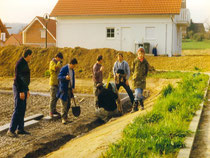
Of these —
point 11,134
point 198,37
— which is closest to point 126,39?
point 11,134

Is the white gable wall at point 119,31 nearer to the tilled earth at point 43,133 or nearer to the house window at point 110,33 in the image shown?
the house window at point 110,33

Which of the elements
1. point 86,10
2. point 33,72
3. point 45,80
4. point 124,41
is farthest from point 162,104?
point 86,10

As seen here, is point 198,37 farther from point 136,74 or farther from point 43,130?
point 43,130

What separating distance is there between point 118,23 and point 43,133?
25.4 metres

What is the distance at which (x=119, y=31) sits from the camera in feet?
107

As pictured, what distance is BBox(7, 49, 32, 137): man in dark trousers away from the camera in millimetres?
7797

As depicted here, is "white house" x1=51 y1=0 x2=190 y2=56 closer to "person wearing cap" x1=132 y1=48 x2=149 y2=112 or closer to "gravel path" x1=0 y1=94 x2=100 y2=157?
"gravel path" x1=0 y1=94 x2=100 y2=157

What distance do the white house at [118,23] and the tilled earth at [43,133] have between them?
2027 cm

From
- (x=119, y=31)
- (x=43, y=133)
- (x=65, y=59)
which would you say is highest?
(x=119, y=31)

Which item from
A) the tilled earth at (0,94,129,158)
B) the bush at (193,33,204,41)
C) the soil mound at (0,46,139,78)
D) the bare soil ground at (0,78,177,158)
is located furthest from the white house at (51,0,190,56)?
the bush at (193,33,204,41)

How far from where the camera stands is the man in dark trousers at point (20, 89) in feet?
25.6

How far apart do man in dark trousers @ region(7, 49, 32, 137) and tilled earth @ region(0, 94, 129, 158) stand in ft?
0.91

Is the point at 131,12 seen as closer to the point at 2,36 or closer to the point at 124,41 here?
the point at 124,41

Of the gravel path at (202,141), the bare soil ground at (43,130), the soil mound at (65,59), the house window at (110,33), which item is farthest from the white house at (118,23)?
the gravel path at (202,141)
